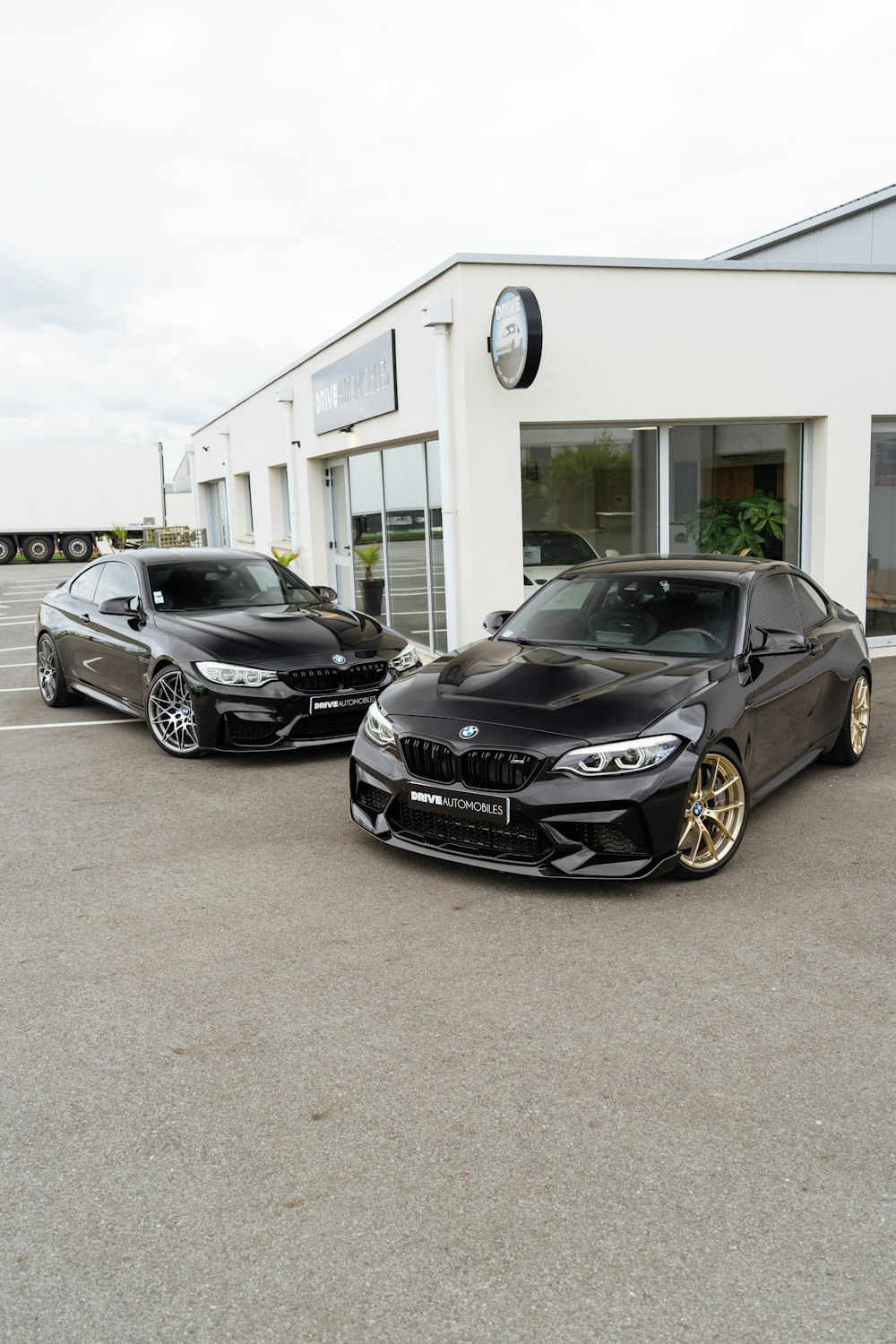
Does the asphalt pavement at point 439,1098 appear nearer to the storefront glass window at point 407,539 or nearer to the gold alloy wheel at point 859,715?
the gold alloy wheel at point 859,715

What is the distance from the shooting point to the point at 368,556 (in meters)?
14.1

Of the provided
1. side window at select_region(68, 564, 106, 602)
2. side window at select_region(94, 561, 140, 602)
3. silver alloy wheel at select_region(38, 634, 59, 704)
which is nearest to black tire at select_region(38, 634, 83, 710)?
silver alloy wheel at select_region(38, 634, 59, 704)

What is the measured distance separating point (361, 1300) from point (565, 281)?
9007mm

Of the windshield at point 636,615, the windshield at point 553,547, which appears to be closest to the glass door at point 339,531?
the windshield at point 553,547

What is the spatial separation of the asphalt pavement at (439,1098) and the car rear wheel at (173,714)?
7.37 feet

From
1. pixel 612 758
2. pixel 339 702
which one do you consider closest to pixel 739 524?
pixel 339 702

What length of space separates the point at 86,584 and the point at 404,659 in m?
3.50

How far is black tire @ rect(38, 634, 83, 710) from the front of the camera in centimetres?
1016

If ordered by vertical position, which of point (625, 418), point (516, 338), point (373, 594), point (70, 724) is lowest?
point (70, 724)

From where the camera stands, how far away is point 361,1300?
97.1 inches

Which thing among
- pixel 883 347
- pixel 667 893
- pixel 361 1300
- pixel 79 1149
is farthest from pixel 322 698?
pixel 883 347

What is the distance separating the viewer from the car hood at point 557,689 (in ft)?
16.6

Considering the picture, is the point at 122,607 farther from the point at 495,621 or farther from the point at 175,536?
the point at 175,536

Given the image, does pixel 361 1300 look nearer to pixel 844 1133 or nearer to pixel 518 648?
pixel 844 1133
